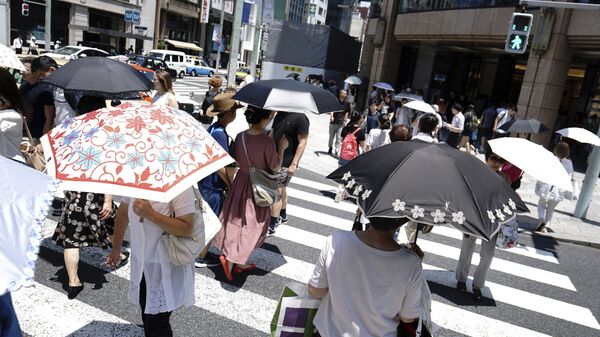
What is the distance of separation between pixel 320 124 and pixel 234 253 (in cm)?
1519

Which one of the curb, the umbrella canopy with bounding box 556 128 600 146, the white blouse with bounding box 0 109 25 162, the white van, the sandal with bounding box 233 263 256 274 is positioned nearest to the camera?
the white blouse with bounding box 0 109 25 162

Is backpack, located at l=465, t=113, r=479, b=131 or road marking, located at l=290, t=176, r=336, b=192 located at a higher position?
backpack, located at l=465, t=113, r=479, b=131

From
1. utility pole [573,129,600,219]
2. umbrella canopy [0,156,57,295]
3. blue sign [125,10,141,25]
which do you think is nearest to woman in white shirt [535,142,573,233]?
utility pole [573,129,600,219]

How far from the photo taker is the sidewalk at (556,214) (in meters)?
8.09

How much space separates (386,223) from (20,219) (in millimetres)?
1550

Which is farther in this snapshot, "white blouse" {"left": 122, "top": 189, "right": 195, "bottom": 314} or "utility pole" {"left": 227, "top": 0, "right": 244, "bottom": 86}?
"utility pole" {"left": 227, "top": 0, "right": 244, "bottom": 86}

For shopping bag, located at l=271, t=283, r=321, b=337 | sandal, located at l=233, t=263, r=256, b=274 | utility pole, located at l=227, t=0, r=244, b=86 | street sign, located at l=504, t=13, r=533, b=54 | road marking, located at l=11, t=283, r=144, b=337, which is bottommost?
road marking, located at l=11, t=283, r=144, b=337

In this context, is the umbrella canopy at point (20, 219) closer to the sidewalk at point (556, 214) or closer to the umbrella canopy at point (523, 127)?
the sidewalk at point (556, 214)

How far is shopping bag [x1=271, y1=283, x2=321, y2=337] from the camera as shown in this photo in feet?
8.61

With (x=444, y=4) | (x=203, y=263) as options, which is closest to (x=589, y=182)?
(x=203, y=263)

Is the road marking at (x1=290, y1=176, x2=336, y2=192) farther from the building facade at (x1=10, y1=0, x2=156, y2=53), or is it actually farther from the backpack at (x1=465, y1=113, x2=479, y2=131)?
the building facade at (x1=10, y1=0, x2=156, y2=53)

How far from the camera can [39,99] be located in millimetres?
5434

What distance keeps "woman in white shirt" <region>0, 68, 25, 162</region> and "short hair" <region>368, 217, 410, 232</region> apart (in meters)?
3.64

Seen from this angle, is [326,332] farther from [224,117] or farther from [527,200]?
[527,200]
